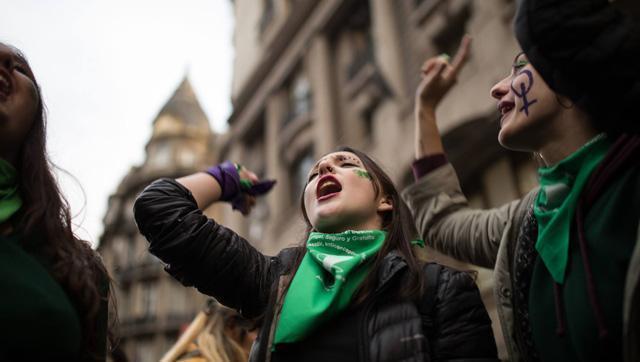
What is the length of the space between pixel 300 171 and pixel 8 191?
1525 cm

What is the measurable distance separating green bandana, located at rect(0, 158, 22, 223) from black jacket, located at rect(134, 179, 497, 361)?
1.57 feet

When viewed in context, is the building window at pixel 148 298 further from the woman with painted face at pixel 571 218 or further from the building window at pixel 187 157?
the woman with painted face at pixel 571 218

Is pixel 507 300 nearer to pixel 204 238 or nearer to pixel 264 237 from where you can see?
pixel 204 238

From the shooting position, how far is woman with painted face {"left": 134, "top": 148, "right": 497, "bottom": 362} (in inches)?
86.0

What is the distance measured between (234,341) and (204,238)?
2.15 metres

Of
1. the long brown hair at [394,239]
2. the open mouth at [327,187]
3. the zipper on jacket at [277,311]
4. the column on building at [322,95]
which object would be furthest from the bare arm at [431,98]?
the column on building at [322,95]

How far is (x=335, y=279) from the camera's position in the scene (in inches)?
92.8

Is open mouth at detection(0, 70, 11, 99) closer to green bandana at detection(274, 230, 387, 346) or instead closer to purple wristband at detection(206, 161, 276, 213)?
purple wristband at detection(206, 161, 276, 213)

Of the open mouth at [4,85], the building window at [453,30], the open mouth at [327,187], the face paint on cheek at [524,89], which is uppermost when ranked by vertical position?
the open mouth at [4,85]

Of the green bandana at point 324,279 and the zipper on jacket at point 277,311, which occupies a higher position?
the green bandana at point 324,279

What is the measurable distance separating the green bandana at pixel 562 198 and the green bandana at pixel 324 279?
678 mm

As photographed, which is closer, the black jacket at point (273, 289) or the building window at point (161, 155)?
the black jacket at point (273, 289)

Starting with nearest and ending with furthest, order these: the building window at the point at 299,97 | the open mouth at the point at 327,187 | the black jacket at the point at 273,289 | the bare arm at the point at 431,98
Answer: the black jacket at the point at 273,289, the open mouth at the point at 327,187, the bare arm at the point at 431,98, the building window at the point at 299,97

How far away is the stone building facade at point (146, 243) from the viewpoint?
1318 inches
